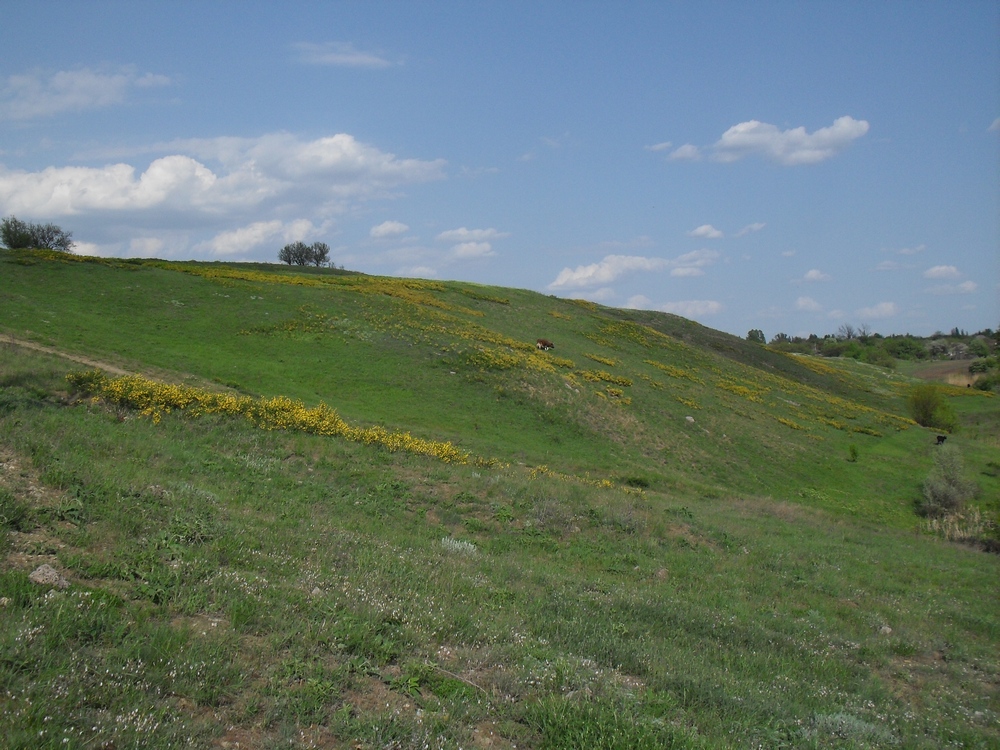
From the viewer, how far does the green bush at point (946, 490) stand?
3528 cm

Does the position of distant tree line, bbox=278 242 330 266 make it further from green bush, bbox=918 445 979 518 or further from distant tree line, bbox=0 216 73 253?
green bush, bbox=918 445 979 518

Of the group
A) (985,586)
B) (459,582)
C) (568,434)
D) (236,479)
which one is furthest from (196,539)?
(568,434)

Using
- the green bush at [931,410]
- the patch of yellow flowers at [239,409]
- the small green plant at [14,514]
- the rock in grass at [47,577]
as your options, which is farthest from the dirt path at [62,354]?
the green bush at [931,410]

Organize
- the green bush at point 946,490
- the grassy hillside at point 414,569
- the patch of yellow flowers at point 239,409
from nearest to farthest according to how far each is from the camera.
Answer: the grassy hillside at point 414,569 → the patch of yellow flowers at point 239,409 → the green bush at point 946,490

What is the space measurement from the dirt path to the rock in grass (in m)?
17.5

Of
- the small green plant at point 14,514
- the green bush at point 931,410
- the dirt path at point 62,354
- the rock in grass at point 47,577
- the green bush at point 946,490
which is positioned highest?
the green bush at point 931,410

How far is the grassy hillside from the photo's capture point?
18.6ft

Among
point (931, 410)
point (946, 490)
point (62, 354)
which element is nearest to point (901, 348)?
point (931, 410)

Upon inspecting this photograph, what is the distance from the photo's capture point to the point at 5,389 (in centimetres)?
1644

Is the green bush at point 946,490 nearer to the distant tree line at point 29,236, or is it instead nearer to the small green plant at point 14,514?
the small green plant at point 14,514

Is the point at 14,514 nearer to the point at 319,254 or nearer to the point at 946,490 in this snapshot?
the point at 946,490

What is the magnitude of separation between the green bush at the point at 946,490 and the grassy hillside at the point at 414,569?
250cm

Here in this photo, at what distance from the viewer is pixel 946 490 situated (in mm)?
35750

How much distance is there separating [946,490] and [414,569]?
37.8 m
